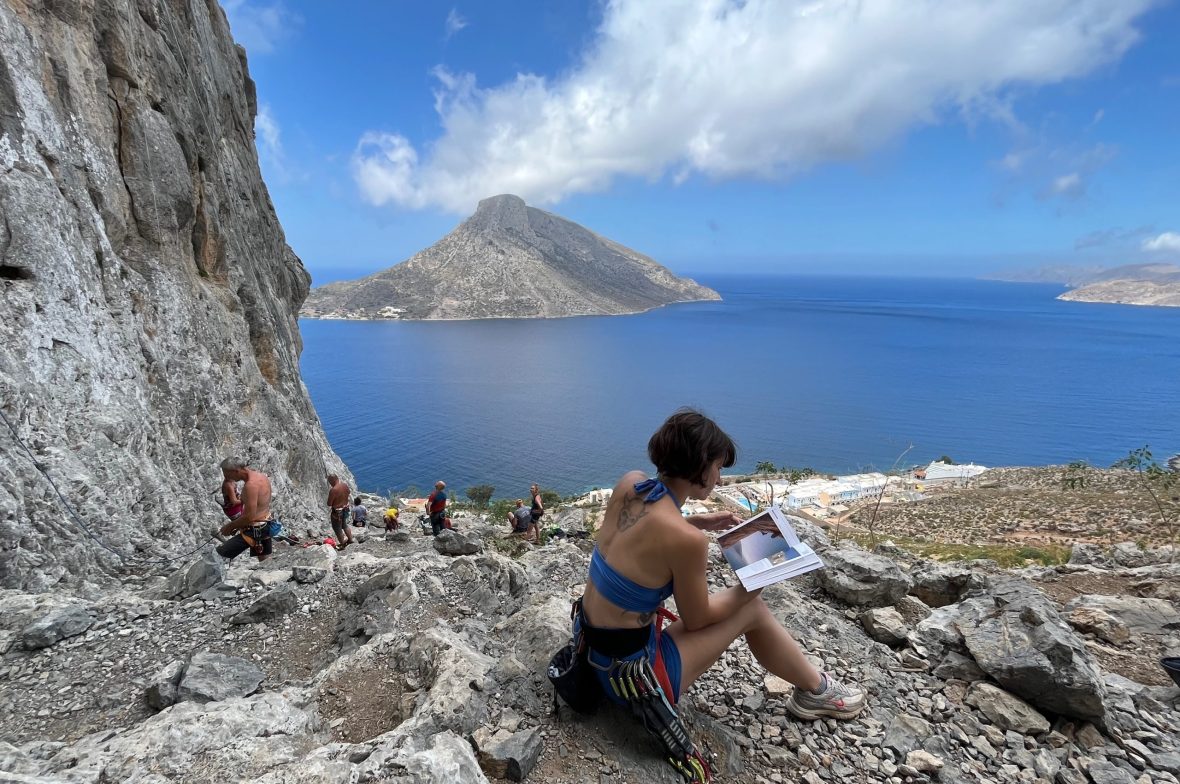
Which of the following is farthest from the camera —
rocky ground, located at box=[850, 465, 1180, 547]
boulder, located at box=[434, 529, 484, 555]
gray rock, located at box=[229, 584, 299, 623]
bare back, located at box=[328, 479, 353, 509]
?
rocky ground, located at box=[850, 465, 1180, 547]

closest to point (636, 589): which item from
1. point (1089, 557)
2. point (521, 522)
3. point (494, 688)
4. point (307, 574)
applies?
point (494, 688)

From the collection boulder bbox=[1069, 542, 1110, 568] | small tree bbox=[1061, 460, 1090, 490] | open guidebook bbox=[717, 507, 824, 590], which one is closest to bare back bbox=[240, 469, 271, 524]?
open guidebook bbox=[717, 507, 824, 590]

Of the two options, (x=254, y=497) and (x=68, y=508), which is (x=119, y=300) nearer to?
(x=68, y=508)

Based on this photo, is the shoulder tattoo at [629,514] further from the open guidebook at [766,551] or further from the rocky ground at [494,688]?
the rocky ground at [494,688]

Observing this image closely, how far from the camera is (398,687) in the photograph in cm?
405

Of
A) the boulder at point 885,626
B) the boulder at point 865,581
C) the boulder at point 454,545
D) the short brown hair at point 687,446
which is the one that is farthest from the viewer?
the boulder at point 454,545

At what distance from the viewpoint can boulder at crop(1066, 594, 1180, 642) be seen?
5.55 m

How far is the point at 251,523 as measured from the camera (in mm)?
7441

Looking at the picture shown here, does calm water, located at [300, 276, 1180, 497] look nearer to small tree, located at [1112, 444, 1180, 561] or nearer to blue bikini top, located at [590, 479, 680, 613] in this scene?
small tree, located at [1112, 444, 1180, 561]

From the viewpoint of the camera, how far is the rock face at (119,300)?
23.2ft

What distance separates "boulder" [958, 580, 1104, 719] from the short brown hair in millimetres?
3149

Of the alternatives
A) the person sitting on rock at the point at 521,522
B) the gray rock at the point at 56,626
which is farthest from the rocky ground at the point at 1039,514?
the gray rock at the point at 56,626

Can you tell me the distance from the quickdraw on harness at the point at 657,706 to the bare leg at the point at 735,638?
159 mm

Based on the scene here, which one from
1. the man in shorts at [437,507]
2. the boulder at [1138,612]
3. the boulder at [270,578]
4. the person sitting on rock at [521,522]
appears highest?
the boulder at [270,578]
